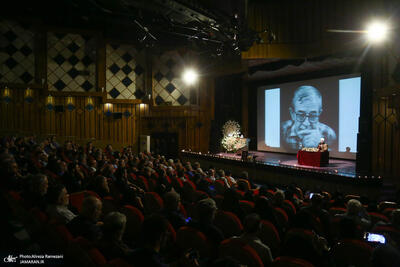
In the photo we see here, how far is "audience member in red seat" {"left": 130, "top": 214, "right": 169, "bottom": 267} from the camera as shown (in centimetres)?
177

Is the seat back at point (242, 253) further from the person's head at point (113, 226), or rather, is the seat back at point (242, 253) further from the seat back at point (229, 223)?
the seat back at point (229, 223)

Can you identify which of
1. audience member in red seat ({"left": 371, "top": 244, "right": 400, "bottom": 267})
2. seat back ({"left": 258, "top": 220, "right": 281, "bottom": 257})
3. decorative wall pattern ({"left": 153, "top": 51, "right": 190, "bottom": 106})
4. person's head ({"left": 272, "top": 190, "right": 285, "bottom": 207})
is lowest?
seat back ({"left": 258, "top": 220, "right": 281, "bottom": 257})

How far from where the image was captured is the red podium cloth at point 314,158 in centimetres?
961

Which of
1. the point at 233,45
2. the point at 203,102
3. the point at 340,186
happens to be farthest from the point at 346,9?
the point at 203,102

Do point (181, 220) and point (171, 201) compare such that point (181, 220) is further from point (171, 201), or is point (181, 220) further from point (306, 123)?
point (306, 123)

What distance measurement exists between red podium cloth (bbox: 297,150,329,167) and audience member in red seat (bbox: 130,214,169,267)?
8614mm

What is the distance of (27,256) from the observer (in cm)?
231

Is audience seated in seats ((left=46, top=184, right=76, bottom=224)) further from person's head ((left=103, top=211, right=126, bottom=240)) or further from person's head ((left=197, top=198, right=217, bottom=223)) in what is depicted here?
person's head ((left=197, top=198, right=217, bottom=223))

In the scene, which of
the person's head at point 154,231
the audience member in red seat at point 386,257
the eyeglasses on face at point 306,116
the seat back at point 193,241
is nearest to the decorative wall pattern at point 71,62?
the eyeglasses on face at point 306,116

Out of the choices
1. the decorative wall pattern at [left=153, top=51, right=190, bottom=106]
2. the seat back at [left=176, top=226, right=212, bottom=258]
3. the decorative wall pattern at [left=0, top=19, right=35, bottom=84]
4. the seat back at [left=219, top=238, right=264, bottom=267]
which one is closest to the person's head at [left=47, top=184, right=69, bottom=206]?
the seat back at [left=176, top=226, right=212, bottom=258]

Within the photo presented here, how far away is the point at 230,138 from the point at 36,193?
10.9 metres

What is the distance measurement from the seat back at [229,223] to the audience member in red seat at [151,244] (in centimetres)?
126

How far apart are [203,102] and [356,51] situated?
7051 millimetres

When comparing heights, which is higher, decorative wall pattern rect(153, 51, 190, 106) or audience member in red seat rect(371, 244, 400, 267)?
decorative wall pattern rect(153, 51, 190, 106)
